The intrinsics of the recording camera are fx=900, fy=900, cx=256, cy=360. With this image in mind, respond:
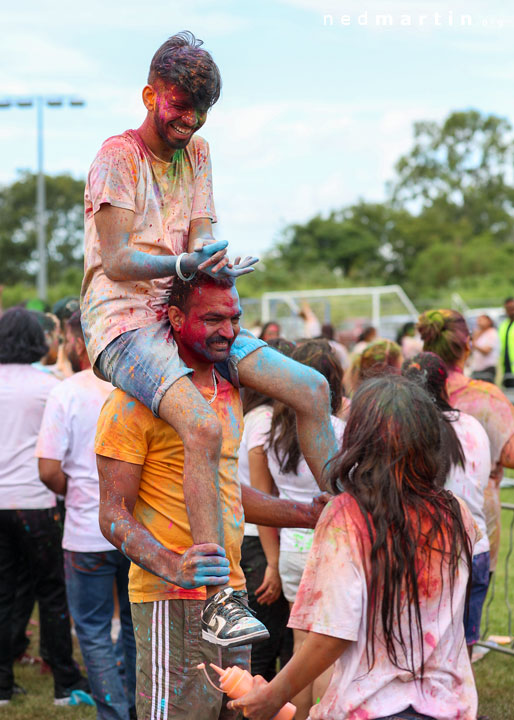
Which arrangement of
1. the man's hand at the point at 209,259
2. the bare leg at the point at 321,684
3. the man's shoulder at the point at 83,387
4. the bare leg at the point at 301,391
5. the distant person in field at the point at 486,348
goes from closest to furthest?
the man's hand at the point at 209,259, the bare leg at the point at 301,391, the bare leg at the point at 321,684, the man's shoulder at the point at 83,387, the distant person in field at the point at 486,348

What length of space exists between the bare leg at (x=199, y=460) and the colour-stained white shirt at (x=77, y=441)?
2293 millimetres

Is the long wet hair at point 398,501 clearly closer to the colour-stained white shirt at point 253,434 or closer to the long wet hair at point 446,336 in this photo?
the colour-stained white shirt at point 253,434

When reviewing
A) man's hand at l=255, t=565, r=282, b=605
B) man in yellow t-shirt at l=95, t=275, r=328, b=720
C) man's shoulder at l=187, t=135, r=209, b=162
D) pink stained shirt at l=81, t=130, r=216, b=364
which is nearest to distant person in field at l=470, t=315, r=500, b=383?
man's hand at l=255, t=565, r=282, b=605

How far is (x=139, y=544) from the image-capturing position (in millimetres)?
2723

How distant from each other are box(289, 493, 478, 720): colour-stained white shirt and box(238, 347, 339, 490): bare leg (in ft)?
1.77

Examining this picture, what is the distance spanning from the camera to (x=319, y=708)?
253 cm

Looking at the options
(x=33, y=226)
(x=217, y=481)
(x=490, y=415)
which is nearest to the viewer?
(x=217, y=481)

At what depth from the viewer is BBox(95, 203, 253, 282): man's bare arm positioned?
2686 millimetres

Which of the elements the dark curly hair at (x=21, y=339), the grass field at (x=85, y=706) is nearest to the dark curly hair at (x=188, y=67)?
the dark curly hair at (x=21, y=339)

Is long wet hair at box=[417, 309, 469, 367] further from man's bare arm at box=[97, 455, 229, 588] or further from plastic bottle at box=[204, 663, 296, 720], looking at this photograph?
plastic bottle at box=[204, 663, 296, 720]

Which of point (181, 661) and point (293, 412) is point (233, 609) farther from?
point (293, 412)

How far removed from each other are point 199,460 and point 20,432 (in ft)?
10.6

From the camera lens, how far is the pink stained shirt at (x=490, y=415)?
16.0 feet

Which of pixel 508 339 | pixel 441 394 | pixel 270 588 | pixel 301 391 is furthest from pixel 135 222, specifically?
pixel 508 339
